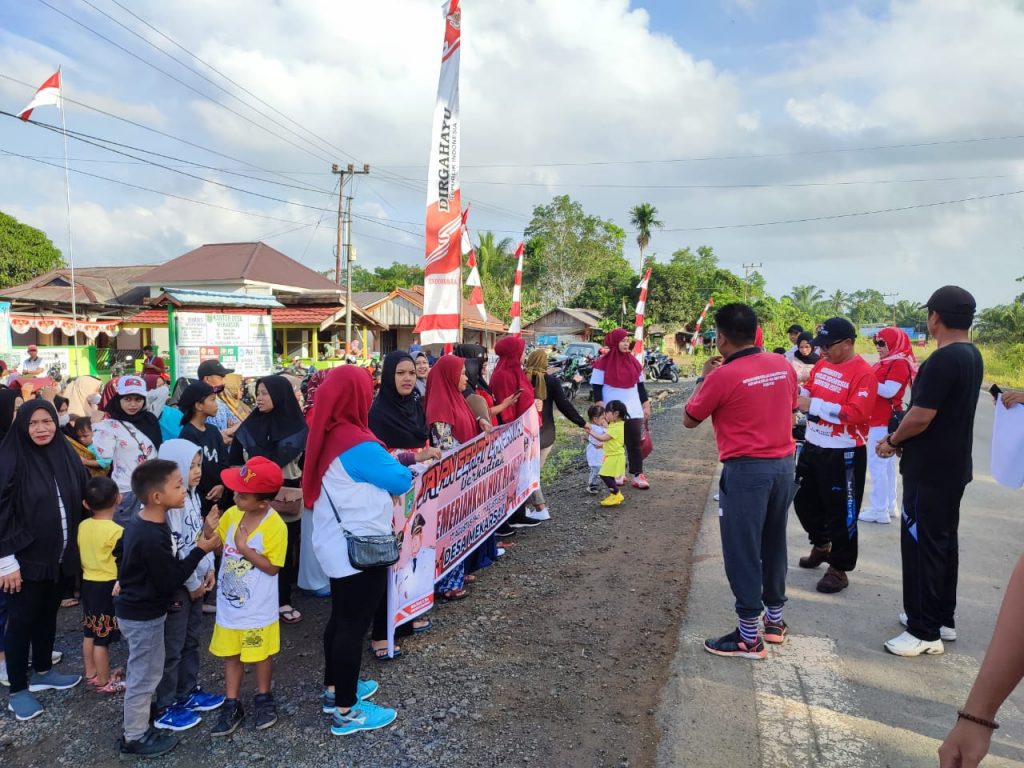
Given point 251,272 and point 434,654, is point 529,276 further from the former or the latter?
point 434,654

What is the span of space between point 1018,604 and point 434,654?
3.24 meters

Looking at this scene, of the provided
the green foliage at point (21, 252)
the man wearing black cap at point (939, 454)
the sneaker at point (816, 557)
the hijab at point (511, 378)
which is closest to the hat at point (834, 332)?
the man wearing black cap at point (939, 454)

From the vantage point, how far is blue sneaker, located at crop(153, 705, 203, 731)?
3.13 m

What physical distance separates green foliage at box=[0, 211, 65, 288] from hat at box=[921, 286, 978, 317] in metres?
41.3

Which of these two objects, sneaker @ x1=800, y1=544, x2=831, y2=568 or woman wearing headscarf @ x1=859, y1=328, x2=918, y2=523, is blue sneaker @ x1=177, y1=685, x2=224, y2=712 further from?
woman wearing headscarf @ x1=859, y1=328, x2=918, y2=523

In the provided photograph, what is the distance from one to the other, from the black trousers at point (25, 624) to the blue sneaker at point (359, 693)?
1556mm

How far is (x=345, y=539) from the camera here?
9.88ft

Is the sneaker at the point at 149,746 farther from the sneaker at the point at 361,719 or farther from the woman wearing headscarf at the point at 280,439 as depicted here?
the woman wearing headscarf at the point at 280,439

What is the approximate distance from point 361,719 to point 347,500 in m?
1.04

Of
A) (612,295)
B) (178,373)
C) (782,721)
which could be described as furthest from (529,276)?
(782,721)

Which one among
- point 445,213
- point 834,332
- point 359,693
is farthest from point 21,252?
point 834,332

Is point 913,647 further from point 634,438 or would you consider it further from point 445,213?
point 445,213

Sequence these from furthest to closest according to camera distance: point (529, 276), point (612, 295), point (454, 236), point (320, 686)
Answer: point (529, 276) < point (612, 295) < point (454, 236) < point (320, 686)

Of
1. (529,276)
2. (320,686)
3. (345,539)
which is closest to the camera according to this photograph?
(345,539)
